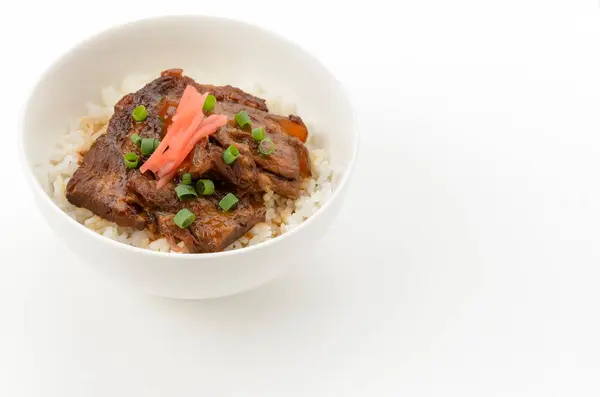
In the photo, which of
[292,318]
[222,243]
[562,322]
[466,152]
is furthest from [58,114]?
[562,322]

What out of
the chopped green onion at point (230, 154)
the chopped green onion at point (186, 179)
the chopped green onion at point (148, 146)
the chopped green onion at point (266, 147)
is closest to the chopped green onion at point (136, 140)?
the chopped green onion at point (148, 146)

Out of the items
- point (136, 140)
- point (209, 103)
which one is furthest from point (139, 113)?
point (209, 103)

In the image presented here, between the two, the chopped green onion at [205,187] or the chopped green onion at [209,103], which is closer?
the chopped green onion at [205,187]

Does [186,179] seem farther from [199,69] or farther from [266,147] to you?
[199,69]

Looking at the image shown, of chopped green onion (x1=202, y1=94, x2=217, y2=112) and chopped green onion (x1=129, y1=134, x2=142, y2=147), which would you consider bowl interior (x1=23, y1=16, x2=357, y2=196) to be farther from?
chopped green onion (x1=202, y1=94, x2=217, y2=112)

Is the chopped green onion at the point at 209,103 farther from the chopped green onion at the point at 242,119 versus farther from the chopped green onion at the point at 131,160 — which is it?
the chopped green onion at the point at 131,160
